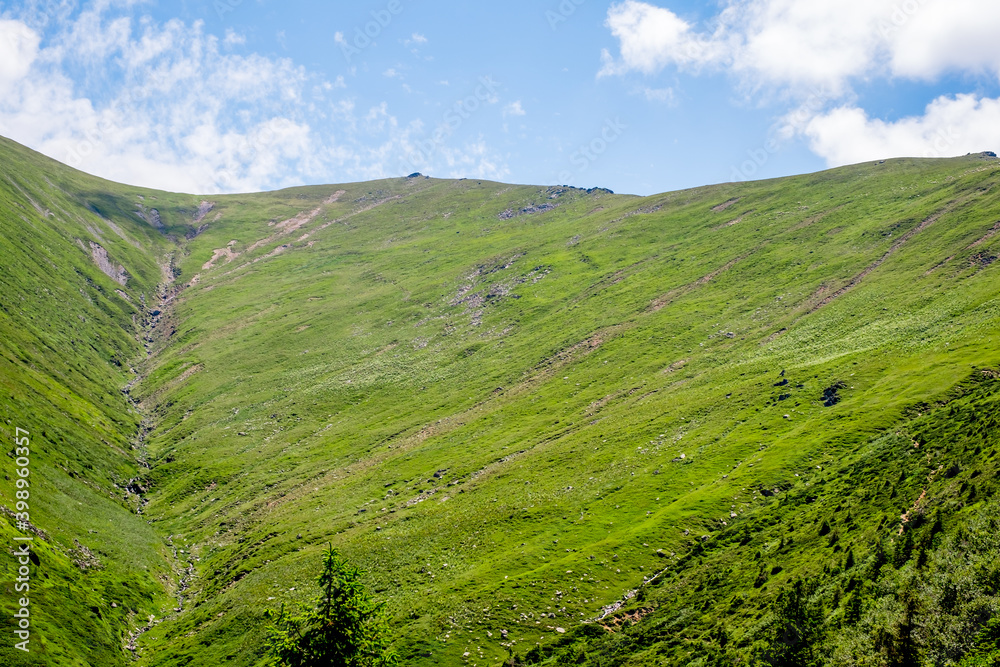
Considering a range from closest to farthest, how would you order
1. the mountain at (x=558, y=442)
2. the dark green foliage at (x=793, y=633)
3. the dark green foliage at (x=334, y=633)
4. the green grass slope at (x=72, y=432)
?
the dark green foliage at (x=334, y=633), the dark green foliage at (x=793, y=633), the mountain at (x=558, y=442), the green grass slope at (x=72, y=432)

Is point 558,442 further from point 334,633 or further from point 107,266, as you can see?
point 107,266

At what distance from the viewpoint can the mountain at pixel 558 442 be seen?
33.1 metres

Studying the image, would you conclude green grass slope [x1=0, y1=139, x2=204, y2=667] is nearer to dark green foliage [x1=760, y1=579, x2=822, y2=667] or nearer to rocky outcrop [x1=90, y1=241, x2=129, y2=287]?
rocky outcrop [x1=90, y1=241, x2=129, y2=287]

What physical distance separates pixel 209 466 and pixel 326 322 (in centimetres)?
6037

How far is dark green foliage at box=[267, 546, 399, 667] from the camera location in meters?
24.4

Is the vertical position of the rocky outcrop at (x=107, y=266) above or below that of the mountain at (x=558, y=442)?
above

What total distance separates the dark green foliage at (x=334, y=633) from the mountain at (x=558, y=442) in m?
13.6

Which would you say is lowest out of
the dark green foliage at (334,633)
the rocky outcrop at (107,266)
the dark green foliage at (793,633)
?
the dark green foliage at (793,633)

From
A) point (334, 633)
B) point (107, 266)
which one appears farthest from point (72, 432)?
point (107, 266)

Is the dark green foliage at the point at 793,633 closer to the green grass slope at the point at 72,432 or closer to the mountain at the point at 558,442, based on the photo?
the mountain at the point at 558,442

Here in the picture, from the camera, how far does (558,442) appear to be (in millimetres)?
70000

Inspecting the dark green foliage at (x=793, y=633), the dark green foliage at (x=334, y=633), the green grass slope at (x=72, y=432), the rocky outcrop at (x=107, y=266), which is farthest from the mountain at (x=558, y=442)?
the dark green foliage at (x=334, y=633)

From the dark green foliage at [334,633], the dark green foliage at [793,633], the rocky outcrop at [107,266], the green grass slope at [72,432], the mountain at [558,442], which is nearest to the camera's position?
the dark green foliage at [334,633]

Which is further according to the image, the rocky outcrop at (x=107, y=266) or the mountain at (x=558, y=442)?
the rocky outcrop at (x=107, y=266)
